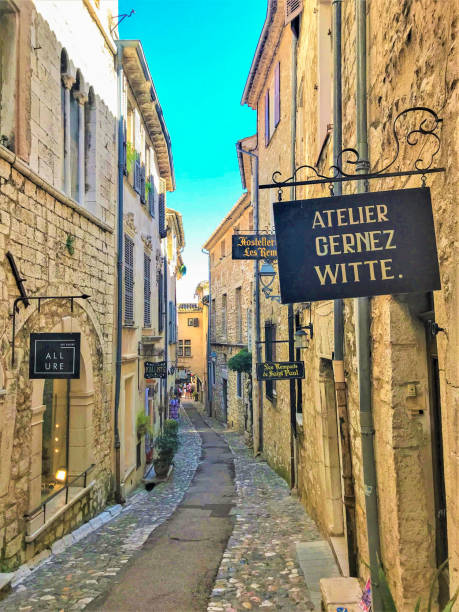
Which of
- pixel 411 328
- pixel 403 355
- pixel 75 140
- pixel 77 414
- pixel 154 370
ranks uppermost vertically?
pixel 75 140

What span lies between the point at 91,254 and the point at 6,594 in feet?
16.4

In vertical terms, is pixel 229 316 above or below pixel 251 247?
below

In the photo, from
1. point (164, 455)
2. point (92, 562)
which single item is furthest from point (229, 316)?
point (92, 562)

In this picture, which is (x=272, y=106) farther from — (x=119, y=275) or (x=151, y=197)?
(x=119, y=275)

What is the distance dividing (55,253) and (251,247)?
4115mm

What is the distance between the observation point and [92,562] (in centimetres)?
580

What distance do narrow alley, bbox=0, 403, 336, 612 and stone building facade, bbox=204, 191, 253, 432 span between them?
7708 millimetres

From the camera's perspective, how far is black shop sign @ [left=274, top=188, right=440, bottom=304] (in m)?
2.59

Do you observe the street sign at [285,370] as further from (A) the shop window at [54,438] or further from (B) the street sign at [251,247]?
(A) the shop window at [54,438]

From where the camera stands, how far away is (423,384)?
325 cm

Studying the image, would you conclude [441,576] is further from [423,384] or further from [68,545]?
[68,545]

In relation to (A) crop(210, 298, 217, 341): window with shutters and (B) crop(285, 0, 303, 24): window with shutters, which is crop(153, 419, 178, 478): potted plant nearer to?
(B) crop(285, 0, 303, 24): window with shutters

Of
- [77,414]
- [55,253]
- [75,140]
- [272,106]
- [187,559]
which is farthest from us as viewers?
[272,106]

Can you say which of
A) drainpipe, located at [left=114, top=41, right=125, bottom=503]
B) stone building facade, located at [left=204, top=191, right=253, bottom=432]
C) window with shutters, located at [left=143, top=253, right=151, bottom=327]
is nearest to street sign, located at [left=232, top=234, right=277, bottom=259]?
drainpipe, located at [left=114, top=41, right=125, bottom=503]
